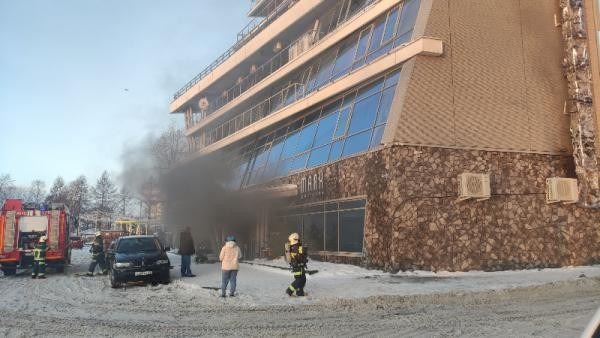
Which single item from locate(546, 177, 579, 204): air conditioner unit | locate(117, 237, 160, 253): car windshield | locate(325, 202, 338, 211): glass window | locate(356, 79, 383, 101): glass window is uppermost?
locate(356, 79, 383, 101): glass window

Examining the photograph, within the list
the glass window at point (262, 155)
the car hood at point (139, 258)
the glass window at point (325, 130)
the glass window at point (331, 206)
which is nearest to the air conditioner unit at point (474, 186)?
the glass window at point (331, 206)

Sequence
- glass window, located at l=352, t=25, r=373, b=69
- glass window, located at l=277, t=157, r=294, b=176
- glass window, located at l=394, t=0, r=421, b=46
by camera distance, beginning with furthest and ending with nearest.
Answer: glass window, located at l=277, t=157, r=294, b=176
glass window, located at l=352, t=25, r=373, b=69
glass window, located at l=394, t=0, r=421, b=46

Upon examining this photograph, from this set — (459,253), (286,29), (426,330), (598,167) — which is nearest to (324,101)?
(286,29)

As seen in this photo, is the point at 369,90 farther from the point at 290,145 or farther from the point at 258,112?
the point at 258,112

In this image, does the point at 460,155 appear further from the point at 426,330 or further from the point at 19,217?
the point at 19,217

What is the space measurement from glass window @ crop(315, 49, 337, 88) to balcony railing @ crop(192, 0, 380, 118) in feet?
4.24

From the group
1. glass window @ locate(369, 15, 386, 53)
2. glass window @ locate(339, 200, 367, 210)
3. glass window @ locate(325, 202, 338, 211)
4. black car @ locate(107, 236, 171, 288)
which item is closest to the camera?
black car @ locate(107, 236, 171, 288)

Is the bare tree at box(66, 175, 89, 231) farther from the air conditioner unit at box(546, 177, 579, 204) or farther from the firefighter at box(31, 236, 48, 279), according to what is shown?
the air conditioner unit at box(546, 177, 579, 204)

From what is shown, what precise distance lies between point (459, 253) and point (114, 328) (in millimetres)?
11153

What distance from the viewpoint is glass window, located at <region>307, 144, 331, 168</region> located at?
2039cm

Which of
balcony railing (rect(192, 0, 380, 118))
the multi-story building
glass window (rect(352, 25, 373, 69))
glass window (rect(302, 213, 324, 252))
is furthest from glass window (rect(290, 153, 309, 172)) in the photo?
balcony railing (rect(192, 0, 380, 118))

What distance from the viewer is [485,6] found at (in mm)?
18453

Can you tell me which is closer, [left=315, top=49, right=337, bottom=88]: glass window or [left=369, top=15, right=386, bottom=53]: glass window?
[left=369, top=15, right=386, bottom=53]: glass window

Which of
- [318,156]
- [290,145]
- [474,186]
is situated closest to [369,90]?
[318,156]
